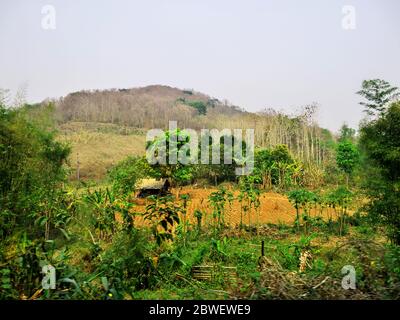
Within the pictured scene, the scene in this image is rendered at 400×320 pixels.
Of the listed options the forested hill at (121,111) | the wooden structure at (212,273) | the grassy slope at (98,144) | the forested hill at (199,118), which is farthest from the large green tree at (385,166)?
the forested hill at (121,111)

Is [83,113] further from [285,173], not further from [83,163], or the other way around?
[285,173]

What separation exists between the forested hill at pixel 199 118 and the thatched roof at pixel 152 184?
32.5 ft

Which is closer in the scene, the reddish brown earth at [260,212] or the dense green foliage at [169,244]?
the dense green foliage at [169,244]

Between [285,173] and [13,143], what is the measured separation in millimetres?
12857

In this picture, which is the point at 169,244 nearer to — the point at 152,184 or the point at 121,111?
the point at 152,184

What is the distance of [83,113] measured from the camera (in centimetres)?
3909

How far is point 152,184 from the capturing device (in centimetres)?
1393

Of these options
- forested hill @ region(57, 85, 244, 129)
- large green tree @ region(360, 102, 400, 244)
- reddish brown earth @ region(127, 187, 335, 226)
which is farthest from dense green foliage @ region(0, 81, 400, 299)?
forested hill @ region(57, 85, 244, 129)

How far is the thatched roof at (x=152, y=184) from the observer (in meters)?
13.7

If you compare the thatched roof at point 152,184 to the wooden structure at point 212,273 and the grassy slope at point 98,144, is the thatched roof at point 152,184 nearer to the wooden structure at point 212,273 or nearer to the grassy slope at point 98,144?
the grassy slope at point 98,144

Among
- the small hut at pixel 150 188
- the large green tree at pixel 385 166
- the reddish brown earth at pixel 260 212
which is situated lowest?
the reddish brown earth at pixel 260 212

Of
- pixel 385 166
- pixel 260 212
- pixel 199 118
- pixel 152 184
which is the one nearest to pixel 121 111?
pixel 199 118
